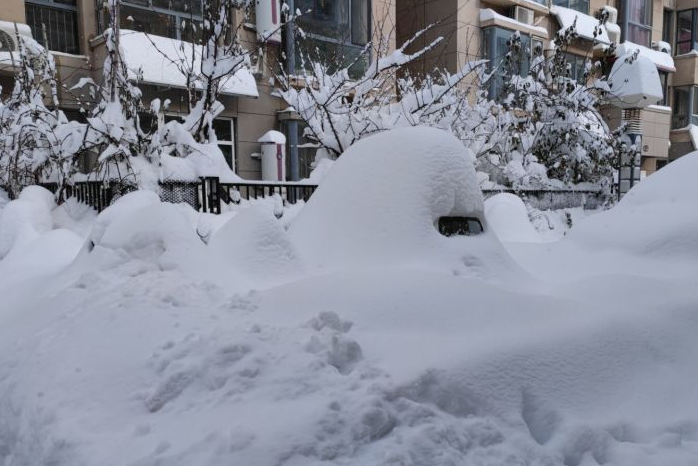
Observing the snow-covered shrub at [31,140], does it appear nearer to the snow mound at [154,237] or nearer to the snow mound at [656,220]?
the snow mound at [154,237]

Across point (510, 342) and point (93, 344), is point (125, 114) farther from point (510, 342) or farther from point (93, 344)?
point (510, 342)

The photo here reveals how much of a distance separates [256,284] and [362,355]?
1201mm

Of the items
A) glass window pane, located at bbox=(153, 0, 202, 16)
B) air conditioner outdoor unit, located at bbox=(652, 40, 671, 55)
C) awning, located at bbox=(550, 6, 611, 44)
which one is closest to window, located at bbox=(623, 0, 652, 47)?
air conditioner outdoor unit, located at bbox=(652, 40, 671, 55)

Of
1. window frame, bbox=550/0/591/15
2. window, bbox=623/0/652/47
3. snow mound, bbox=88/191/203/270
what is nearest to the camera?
snow mound, bbox=88/191/203/270

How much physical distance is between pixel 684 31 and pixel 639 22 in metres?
4.39

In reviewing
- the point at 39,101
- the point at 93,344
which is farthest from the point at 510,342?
the point at 39,101

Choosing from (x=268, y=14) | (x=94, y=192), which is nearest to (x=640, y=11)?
(x=268, y=14)

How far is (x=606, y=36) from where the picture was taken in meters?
20.2

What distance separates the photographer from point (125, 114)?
321 inches

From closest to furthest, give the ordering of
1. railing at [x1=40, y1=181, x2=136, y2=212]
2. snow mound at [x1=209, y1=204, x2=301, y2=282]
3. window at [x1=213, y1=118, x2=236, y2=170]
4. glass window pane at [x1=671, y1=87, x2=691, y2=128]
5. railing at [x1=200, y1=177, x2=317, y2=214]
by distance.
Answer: snow mound at [x1=209, y1=204, x2=301, y2=282], railing at [x1=40, y1=181, x2=136, y2=212], railing at [x1=200, y1=177, x2=317, y2=214], window at [x1=213, y1=118, x2=236, y2=170], glass window pane at [x1=671, y1=87, x2=691, y2=128]

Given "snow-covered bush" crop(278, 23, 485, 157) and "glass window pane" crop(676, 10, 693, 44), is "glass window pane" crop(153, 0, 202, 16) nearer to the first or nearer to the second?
"snow-covered bush" crop(278, 23, 485, 157)

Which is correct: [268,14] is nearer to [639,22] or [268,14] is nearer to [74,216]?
[74,216]

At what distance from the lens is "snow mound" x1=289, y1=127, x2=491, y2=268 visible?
11.6ft

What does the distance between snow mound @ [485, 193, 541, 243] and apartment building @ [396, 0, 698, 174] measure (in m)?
6.70
